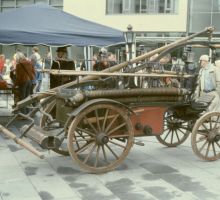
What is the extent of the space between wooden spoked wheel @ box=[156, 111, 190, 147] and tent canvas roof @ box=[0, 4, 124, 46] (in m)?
3.08

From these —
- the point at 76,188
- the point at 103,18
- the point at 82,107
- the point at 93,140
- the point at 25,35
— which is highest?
the point at 103,18

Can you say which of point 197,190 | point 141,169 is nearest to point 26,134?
point 141,169

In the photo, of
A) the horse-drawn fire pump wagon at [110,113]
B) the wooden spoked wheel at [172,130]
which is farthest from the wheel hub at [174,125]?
the horse-drawn fire pump wagon at [110,113]

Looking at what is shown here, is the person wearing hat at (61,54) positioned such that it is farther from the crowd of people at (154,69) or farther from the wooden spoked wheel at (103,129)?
the wooden spoked wheel at (103,129)

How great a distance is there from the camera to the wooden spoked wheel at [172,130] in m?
7.96

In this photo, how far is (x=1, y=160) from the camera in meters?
7.20

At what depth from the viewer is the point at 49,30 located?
10.2 meters

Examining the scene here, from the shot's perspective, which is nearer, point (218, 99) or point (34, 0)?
point (218, 99)

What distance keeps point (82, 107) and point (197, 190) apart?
181 centimetres

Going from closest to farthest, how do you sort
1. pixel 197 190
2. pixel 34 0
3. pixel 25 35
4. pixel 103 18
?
1. pixel 197 190
2. pixel 25 35
3. pixel 103 18
4. pixel 34 0

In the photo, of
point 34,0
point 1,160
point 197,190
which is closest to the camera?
point 197,190

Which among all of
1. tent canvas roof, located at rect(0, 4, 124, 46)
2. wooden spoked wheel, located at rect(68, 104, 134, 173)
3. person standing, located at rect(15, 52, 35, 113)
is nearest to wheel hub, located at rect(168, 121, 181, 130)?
wooden spoked wheel, located at rect(68, 104, 134, 173)

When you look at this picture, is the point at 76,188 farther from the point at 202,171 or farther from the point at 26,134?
the point at 202,171

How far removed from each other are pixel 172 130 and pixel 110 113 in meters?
1.93
